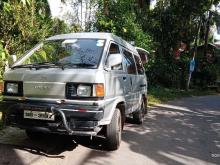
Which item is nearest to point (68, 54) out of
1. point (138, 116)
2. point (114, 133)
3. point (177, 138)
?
point (114, 133)

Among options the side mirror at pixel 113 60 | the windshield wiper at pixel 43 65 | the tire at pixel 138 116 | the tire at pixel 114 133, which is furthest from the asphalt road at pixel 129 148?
the side mirror at pixel 113 60

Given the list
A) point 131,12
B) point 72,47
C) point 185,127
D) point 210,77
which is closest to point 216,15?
point 210,77

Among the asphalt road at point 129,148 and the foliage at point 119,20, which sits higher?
the foliage at point 119,20

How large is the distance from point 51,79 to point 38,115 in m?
0.60

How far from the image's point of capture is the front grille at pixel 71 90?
6.66 meters

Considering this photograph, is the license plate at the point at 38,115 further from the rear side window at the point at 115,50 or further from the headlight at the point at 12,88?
the rear side window at the point at 115,50

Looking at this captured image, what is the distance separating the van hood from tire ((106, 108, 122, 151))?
95 centimetres

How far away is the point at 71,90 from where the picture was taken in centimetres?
668

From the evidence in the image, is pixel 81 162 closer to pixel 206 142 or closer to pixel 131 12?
pixel 206 142

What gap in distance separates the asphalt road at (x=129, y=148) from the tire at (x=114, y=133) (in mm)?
127

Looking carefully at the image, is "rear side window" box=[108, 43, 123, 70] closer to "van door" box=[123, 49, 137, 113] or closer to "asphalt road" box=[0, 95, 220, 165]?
"van door" box=[123, 49, 137, 113]

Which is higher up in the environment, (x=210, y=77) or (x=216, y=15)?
(x=216, y=15)

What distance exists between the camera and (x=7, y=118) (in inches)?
271

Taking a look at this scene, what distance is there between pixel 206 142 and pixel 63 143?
3.04 metres
